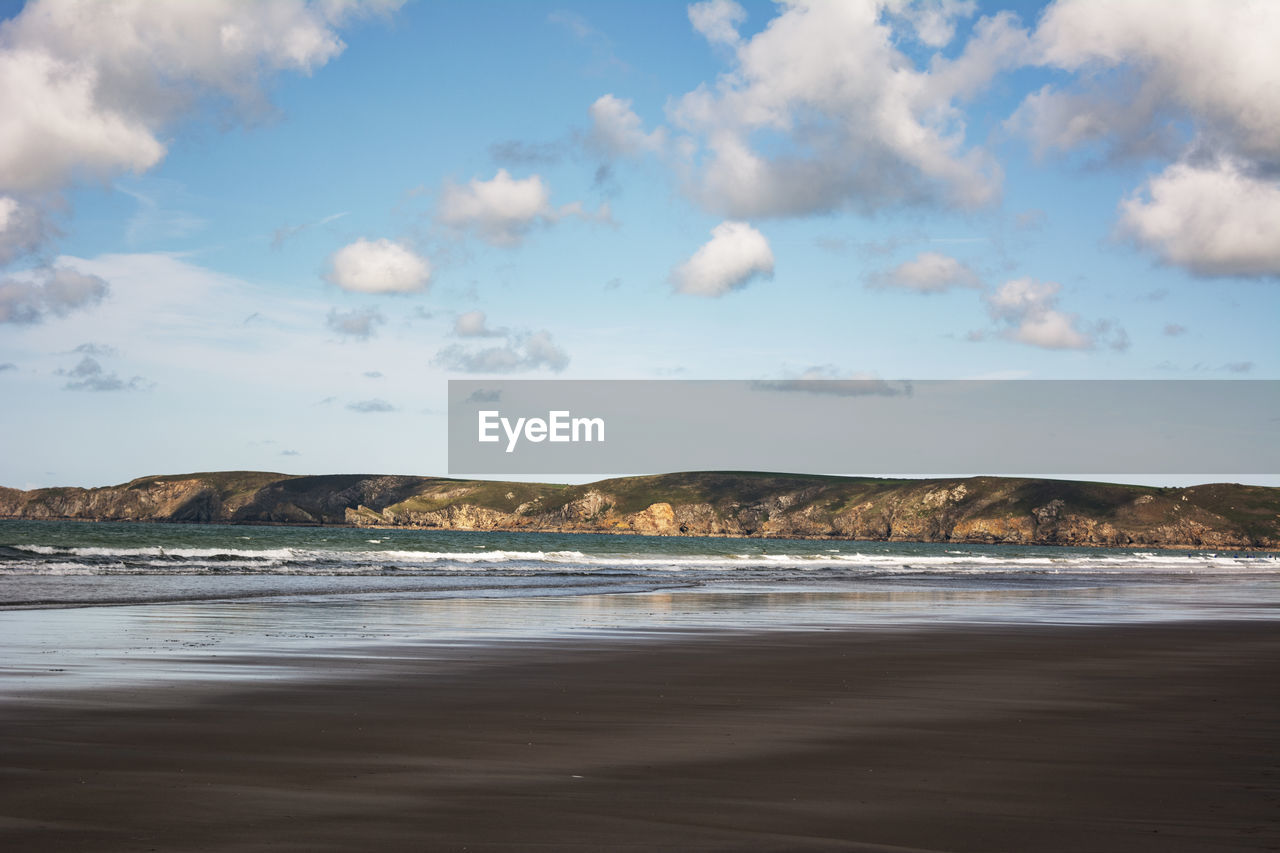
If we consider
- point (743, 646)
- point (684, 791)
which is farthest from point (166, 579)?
point (684, 791)

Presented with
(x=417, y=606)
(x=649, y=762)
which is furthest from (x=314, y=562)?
(x=649, y=762)

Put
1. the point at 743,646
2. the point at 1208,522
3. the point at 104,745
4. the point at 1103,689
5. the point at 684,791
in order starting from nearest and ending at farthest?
the point at 684,791, the point at 104,745, the point at 1103,689, the point at 743,646, the point at 1208,522

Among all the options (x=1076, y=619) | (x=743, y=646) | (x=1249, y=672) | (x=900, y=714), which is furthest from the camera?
(x=1076, y=619)

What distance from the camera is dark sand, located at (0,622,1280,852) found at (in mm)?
5648

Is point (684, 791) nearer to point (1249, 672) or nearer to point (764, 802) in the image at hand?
point (764, 802)

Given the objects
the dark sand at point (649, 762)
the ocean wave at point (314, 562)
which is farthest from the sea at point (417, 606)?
the dark sand at point (649, 762)

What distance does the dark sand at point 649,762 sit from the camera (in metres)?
5.65

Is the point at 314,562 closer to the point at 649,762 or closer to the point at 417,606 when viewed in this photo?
the point at 417,606

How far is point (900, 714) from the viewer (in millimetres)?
10023

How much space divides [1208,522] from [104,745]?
7971 inches

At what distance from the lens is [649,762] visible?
757 centimetres

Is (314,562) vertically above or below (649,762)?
below

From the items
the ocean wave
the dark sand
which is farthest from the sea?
the dark sand

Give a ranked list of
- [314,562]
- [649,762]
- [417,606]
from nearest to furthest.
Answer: [649,762]
[417,606]
[314,562]
